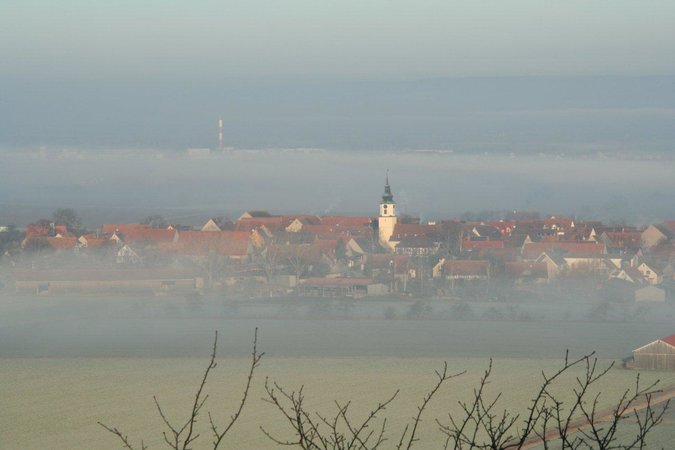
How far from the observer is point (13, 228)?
37719mm

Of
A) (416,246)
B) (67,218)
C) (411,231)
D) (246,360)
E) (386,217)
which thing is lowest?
(246,360)

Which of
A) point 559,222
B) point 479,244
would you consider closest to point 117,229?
Answer: point 479,244

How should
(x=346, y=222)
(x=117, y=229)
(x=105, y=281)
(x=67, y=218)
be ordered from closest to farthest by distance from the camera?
1. (x=105, y=281)
2. (x=117, y=229)
3. (x=346, y=222)
4. (x=67, y=218)

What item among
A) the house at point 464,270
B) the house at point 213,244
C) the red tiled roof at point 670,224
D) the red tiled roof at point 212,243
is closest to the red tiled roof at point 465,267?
the house at point 464,270

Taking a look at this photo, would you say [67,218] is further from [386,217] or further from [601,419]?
[601,419]

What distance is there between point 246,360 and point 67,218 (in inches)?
1010

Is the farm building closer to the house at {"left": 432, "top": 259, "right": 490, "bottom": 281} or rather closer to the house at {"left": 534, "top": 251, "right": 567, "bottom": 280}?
the house at {"left": 432, "top": 259, "right": 490, "bottom": 281}

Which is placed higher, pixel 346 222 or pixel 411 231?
pixel 346 222

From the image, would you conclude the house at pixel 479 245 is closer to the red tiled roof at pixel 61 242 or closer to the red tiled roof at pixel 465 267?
the red tiled roof at pixel 465 267

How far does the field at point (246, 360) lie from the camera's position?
11750 millimetres

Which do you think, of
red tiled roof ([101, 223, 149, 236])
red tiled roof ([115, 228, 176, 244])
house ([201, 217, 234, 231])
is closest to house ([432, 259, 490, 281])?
red tiled roof ([115, 228, 176, 244])

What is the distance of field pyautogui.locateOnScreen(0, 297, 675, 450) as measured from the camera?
11750 mm

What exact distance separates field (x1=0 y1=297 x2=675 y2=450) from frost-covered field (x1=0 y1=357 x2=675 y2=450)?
0.02 m

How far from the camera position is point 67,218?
4138cm
